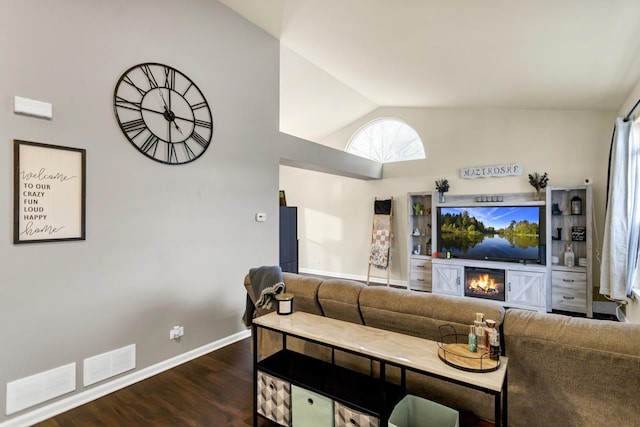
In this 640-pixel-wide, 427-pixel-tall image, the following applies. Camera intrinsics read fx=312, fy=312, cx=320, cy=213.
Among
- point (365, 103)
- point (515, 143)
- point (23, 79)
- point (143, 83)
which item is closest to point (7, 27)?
point (23, 79)

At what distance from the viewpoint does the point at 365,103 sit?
239 inches

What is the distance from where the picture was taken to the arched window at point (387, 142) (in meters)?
6.16

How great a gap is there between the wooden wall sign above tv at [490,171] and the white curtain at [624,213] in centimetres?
149

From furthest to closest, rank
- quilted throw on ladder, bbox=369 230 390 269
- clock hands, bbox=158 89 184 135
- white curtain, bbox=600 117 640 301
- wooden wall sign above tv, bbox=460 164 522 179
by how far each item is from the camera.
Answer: quilted throw on ladder, bbox=369 230 390 269, wooden wall sign above tv, bbox=460 164 522 179, white curtain, bbox=600 117 640 301, clock hands, bbox=158 89 184 135

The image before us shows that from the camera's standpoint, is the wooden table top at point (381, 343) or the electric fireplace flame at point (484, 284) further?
the electric fireplace flame at point (484, 284)

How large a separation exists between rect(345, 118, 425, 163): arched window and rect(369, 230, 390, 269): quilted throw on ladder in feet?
5.05

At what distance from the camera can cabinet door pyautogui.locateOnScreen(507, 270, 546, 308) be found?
14.6 ft

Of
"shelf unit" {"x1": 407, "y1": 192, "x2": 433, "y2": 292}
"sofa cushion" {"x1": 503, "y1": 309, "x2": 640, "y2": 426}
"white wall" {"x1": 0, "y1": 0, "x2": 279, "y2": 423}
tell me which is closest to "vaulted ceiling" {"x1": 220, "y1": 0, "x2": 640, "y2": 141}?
"white wall" {"x1": 0, "y1": 0, "x2": 279, "y2": 423}

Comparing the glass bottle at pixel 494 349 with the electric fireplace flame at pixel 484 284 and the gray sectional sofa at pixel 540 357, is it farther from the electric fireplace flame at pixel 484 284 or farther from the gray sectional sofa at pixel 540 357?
the electric fireplace flame at pixel 484 284

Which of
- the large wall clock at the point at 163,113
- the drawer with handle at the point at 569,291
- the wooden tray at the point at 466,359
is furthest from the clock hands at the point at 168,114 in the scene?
the drawer with handle at the point at 569,291

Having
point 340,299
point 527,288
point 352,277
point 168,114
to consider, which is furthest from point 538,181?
point 168,114

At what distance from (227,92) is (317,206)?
412 cm

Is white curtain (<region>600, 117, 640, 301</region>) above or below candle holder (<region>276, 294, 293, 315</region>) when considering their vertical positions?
above

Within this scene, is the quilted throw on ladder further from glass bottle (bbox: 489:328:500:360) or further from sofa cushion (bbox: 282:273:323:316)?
glass bottle (bbox: 489:328:500:360)
